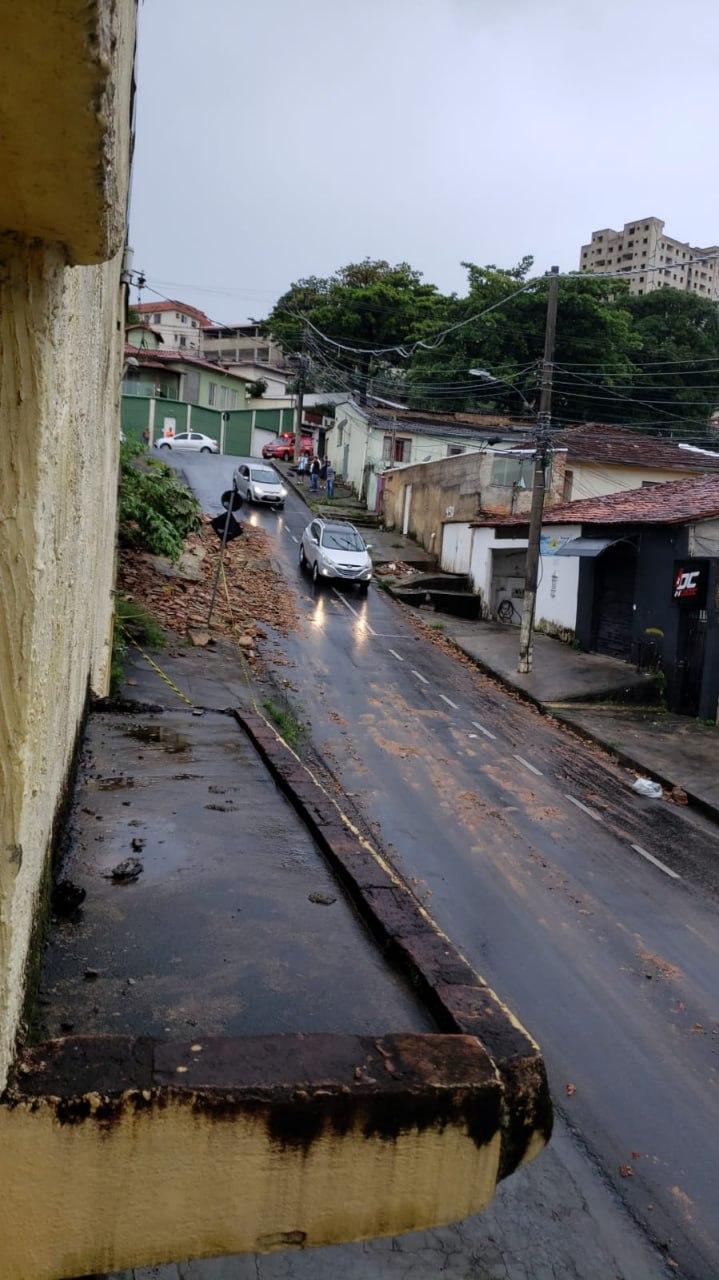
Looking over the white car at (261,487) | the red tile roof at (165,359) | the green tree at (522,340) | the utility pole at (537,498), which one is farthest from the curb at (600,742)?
the red tile roof at (165,359)

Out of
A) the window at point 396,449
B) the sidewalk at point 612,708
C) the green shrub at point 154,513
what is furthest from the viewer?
the window at point 396,449

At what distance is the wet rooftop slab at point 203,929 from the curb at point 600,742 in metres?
9.45

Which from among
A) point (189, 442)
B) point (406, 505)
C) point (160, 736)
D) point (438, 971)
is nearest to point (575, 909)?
point (160, 736)

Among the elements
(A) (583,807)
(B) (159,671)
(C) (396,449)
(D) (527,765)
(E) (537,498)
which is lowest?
(A) (583,807)

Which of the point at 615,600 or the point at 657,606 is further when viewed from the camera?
the point at 615,600

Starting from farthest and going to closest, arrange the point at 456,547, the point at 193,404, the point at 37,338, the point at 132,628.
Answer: the point at 193,404, the point at 456,547, the point at 132,628, the point at 37,338

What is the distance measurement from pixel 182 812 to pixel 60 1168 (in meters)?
2.54

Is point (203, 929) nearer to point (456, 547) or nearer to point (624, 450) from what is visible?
point (456, 547)

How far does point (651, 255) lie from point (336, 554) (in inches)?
2860

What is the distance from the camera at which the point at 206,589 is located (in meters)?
20.0

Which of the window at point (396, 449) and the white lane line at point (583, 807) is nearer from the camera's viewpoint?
the white lane line at point (583, 807)

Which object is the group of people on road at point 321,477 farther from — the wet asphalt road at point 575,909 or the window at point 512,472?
the wet asphalt road at point 575,909

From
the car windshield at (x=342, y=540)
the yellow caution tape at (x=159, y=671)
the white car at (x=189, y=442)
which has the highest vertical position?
the white car at (x=189, y=442)

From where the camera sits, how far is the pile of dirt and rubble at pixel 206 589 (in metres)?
17.2
